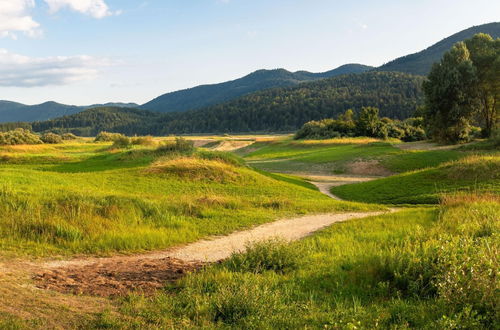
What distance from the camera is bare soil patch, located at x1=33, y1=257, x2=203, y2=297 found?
273 inches

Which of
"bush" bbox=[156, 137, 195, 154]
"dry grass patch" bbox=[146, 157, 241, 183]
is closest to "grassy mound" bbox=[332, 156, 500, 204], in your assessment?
"dry grass patch" bbox=[146, 157, 241, 183]

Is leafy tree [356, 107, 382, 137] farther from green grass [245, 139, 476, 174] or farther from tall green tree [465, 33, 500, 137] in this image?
green grass [245, 139, 476, 174]

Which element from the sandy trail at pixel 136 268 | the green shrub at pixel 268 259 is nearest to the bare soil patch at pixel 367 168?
the sandy trail at pixel 136 268

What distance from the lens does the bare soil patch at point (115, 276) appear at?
273 inches

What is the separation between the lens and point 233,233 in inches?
500

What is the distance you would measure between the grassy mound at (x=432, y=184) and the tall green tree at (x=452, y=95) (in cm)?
2206

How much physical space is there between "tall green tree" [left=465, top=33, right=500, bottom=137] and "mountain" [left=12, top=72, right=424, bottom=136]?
8998cm

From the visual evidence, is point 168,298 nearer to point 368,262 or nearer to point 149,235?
point 368,262

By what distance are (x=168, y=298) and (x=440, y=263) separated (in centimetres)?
483

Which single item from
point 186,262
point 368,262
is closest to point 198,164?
point 186,262

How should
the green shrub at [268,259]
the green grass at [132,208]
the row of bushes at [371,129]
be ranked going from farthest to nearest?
the row of bushes at [371,129] < the green grass at [132,208] < the green shrub at [268,259]

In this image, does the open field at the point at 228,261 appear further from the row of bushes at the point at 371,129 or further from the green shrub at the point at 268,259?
the row of bushes at the point at 371,129

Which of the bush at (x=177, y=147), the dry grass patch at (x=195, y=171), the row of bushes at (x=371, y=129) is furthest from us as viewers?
the row of bushes at (x=371, y=129)

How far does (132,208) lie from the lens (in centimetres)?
1370
